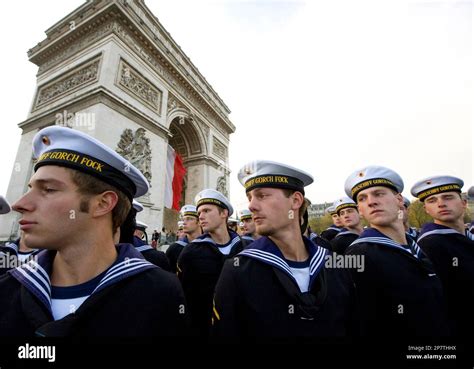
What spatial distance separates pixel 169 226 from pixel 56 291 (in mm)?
18997

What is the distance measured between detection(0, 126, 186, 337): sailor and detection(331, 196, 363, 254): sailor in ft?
12.5

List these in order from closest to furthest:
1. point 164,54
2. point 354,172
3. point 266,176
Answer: point 266,176, point 354,172, point 164,54

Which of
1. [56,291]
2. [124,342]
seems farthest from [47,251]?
[124,342]

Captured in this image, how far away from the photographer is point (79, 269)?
116 cm

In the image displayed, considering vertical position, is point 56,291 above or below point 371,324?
above

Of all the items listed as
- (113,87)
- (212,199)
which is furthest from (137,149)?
(212,199)

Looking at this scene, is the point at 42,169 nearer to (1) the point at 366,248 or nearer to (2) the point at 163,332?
(2) the point at 163,332

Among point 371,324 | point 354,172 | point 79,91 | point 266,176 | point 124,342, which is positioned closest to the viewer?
point 124,342

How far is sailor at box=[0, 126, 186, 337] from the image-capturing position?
101cm

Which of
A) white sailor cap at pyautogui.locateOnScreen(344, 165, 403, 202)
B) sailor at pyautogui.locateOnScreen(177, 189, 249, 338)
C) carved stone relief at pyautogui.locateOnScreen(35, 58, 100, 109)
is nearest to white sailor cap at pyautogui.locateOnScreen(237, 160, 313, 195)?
white sailor cap at pyautogui.locateOnScreen(344, 165, 403, 202)

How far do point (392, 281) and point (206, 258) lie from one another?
92.3 inches

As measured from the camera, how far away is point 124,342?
106 cm

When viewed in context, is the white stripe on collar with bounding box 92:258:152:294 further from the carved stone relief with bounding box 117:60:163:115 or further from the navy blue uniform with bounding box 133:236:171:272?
the carved stone relief with bounding box 117:60:163:115
